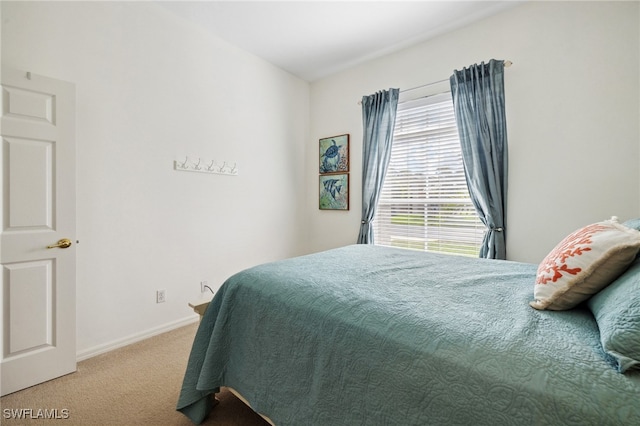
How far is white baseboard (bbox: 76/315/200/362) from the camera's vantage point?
2.15 metres

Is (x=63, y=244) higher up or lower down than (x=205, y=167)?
lower down

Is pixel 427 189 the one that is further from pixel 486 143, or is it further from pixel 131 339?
pixel 131 339

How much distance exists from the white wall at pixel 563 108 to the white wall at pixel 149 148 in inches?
89.3

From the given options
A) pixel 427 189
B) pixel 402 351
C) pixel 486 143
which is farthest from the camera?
pixel 427 189

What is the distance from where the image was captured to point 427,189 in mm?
3006

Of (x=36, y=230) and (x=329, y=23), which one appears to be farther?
(x=329, y=23)

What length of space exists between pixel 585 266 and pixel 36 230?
286 centimetres

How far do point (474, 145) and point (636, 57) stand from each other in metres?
1.11

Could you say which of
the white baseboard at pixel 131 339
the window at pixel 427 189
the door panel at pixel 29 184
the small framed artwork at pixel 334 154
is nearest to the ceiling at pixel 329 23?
the window at pixel 427 189

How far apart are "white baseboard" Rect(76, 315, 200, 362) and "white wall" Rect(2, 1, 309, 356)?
0.06 feet

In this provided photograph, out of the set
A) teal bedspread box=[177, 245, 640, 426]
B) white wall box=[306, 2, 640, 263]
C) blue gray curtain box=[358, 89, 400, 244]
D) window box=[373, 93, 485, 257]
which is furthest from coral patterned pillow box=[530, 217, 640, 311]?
blue gray curtain box=[358, 89, 400, 244]

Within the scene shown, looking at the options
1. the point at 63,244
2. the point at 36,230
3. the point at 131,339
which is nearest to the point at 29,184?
the point at 36,230

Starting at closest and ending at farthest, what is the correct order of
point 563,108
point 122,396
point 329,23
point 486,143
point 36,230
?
point 122,396 → point 36,230 → point 563,108 → point 486,143 → point 329,23

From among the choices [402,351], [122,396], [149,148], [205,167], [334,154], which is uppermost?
[334,154]
